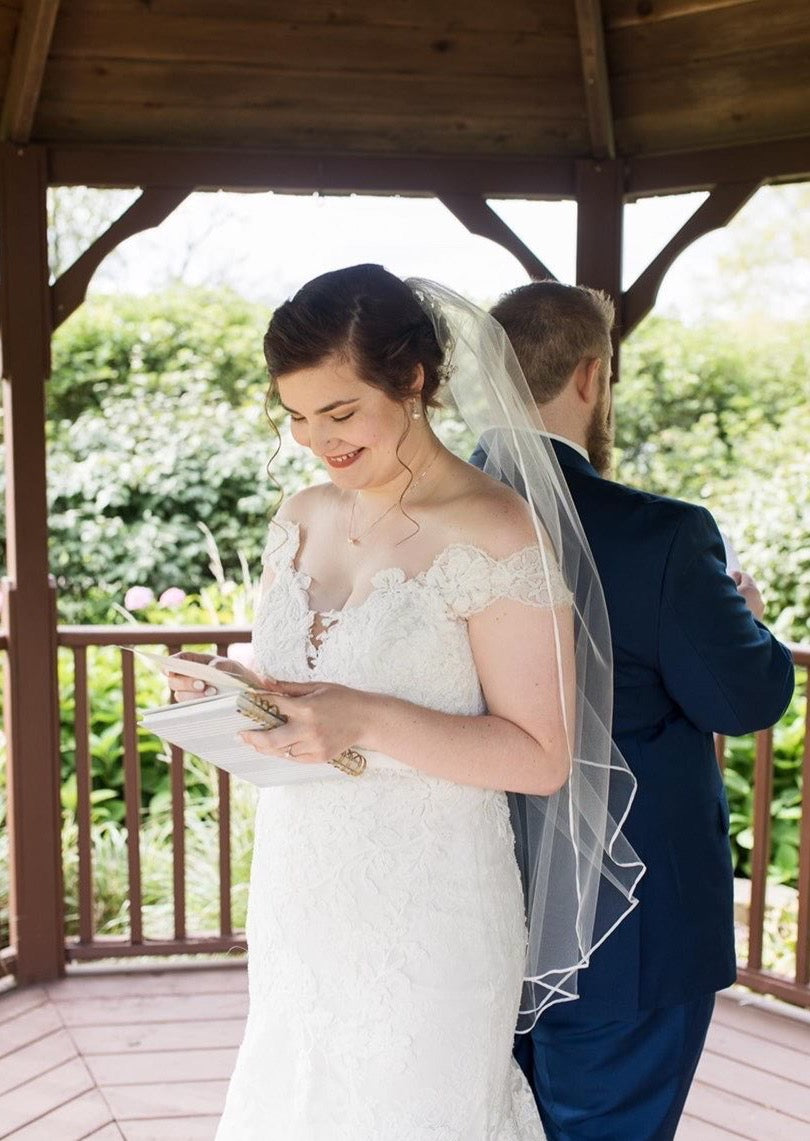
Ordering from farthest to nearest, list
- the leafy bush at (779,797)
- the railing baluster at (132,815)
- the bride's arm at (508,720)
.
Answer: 1. the leafy bush at (779,797)
2. the railing baluster at (132,815)
3. the bride's arm at (508,720)

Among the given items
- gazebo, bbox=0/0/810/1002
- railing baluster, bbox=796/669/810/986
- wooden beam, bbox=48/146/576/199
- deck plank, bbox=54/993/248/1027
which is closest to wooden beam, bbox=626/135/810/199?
gazebo, bbox=0/0/810/1002

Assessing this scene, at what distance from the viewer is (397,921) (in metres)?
1.82

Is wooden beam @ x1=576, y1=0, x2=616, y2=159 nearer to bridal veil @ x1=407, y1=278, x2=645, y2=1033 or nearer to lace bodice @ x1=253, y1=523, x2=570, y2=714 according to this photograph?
bridal veil @ x1=407, y1=278, x2=645, y2=1033

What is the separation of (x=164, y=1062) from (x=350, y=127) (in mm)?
2658

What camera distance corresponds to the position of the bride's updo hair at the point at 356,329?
1.77 meters

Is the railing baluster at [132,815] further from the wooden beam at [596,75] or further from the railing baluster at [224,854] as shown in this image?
the wooden beam at [596,75]

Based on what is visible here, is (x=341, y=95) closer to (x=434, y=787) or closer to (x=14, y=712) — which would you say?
(x=14, y=712)

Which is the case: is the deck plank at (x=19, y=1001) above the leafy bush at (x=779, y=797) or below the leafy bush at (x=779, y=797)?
below

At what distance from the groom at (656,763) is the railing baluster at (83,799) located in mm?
2462

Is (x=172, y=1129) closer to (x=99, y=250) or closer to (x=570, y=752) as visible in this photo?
(x=570, y=752)

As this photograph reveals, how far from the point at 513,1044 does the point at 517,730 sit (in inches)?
21.4

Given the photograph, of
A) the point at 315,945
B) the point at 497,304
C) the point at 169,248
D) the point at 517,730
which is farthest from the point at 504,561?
the point at 169,248

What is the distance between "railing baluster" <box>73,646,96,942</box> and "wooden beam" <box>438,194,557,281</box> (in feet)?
5.76

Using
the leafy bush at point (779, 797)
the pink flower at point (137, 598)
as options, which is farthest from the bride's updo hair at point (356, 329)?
the leafy bush at point (779, 797)
